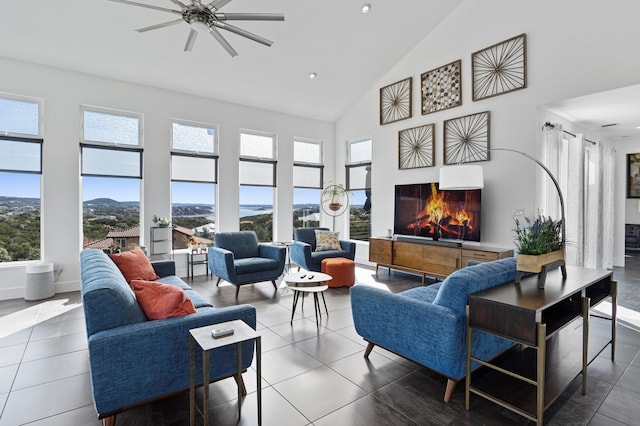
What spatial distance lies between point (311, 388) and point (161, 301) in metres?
1.24

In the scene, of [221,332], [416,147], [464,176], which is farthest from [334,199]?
[221,332]

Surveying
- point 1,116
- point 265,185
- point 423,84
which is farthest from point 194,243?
point 423,84

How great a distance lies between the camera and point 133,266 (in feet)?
11.6

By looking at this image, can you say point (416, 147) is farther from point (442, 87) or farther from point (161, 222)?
point (161, 222)

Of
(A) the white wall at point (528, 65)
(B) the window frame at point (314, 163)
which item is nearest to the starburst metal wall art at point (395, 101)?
(A) the white wall at point (528, 65)

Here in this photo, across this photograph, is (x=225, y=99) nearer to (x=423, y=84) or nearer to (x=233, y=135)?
(x=233, y=135)

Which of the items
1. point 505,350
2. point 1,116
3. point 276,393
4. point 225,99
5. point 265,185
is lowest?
point 276,393

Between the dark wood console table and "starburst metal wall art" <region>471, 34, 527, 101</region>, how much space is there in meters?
3.23

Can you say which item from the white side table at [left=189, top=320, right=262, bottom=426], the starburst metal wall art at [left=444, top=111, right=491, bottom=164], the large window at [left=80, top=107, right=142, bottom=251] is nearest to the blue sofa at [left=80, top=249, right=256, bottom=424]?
the white side table at [left=189, top=320, right=262, bottom=426]

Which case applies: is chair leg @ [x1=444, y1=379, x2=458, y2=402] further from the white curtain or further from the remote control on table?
the white curtain

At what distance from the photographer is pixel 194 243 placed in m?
6.11

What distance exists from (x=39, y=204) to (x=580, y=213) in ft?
27.7

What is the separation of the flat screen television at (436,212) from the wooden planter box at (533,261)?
2880 millimetres

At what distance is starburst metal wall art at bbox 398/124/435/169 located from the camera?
6.09 m
